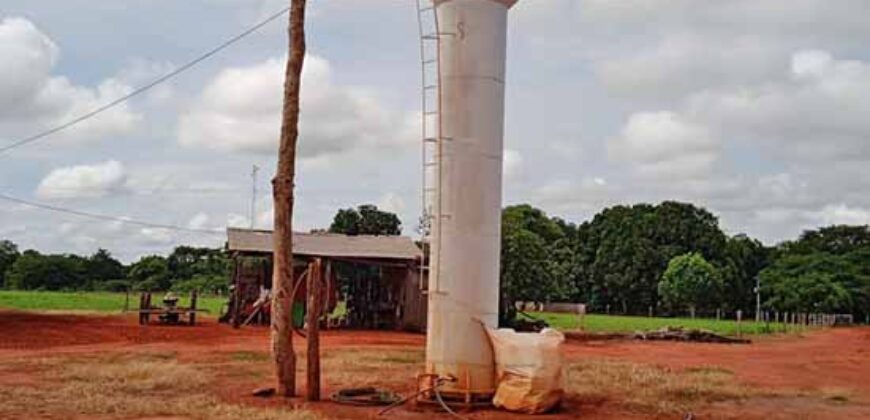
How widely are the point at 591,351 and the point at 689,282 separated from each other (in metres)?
48.1

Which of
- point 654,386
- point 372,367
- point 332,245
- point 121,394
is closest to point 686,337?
point 332,245

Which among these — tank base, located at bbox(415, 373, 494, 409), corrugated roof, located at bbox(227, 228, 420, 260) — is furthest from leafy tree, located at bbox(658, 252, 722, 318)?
tank base, located at bbox(415, 373, 494, 409)

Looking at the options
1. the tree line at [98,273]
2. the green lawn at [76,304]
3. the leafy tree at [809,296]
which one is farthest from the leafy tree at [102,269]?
the leafy tree at [809,296]

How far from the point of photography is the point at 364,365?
20594mm

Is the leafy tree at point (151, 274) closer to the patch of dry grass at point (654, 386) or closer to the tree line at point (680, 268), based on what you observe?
the tree line at point (680, 268)

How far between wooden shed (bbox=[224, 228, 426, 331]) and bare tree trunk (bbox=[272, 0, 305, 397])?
62.9 feet

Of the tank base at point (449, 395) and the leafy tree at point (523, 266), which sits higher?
the leafy tree at point (523, 266)

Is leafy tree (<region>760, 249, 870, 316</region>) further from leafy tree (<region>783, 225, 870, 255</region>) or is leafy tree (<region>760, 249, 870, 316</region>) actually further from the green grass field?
the green grass field

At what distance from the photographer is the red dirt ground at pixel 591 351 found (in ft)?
48.1

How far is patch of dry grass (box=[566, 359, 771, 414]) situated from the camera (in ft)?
50.3

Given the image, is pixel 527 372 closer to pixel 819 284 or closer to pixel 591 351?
pixel 591 351

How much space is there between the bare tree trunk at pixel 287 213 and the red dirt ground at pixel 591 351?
2.50 ft

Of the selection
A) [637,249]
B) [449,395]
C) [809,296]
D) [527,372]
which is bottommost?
[449,395]

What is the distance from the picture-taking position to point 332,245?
3684 cm
